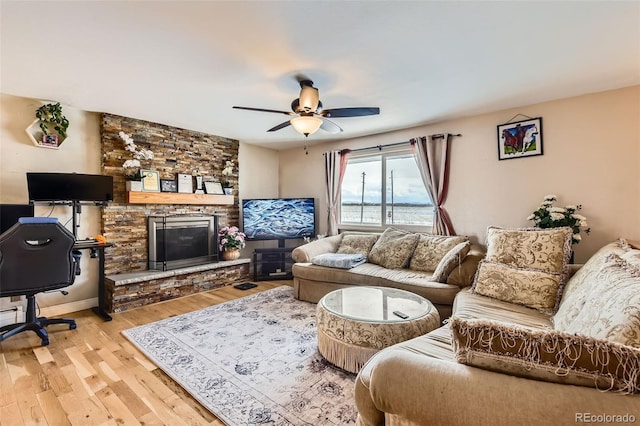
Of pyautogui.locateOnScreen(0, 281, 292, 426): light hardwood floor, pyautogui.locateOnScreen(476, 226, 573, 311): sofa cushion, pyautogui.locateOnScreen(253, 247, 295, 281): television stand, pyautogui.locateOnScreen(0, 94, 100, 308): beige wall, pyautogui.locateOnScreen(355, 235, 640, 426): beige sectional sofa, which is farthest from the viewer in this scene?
pyautogui.locateOnScreen(253, 247, 295, 281): television stand

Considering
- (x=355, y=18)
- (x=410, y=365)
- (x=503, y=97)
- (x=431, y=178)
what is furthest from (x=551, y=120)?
(x=410, y=365)

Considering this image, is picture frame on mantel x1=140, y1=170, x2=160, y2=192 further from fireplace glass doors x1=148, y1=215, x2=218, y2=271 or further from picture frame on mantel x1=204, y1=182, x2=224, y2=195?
picture frame on mantel x1=204, y1=182, x2=224, y2=195

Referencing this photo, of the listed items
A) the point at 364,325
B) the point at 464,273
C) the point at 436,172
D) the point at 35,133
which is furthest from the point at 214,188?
the point at 464,273

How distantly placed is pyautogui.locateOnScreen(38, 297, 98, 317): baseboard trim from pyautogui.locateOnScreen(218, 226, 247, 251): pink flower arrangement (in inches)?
67.1

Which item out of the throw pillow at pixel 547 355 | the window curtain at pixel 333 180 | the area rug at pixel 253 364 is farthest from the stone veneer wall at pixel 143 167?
the throw pillow at pixel 547 355

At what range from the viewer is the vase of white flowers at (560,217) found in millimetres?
2740

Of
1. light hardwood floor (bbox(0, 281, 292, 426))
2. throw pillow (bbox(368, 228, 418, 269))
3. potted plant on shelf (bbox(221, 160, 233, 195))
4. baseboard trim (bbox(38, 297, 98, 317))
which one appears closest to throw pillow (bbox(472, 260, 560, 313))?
throw pillow (bbox(368, 228, 418, 269))

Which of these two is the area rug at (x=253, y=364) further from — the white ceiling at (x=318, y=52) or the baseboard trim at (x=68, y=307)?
the white ceiling at (x=318, y=52)

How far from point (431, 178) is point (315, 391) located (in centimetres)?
302

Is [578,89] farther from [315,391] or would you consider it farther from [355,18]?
[315,391]

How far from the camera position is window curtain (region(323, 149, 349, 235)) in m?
4.79

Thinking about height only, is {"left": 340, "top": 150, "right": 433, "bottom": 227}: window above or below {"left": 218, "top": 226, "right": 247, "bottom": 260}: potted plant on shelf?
above

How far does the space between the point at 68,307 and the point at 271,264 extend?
102 inches

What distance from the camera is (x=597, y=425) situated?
2.47 ft
